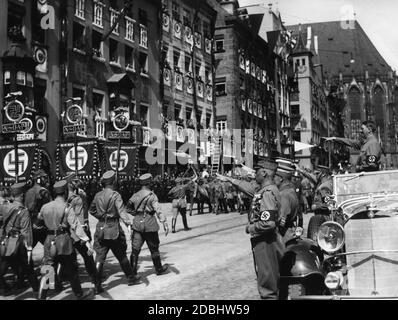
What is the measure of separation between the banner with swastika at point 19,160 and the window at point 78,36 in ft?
46.2

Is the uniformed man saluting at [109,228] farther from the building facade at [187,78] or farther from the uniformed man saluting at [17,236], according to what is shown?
the building facade at [187,78]

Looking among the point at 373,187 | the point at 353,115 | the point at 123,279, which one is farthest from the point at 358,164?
the point at 353,115

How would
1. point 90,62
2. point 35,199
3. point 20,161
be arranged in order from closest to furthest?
point 35,199, point 20,161, point 90,62

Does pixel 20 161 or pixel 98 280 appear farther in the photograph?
pixel 20 161

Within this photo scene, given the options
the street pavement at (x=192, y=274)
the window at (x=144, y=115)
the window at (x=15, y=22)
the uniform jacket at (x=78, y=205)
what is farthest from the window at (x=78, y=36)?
the uniform jacket at (x=78, y=205)

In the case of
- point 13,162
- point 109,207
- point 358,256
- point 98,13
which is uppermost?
point 98,13

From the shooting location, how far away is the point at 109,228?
8.59 m

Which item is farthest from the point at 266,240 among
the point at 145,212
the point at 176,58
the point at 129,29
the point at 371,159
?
the point at 176,58

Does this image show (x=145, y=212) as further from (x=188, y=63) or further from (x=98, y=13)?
(x=188, y=63)

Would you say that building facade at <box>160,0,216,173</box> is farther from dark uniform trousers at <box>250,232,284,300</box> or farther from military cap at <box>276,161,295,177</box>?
dark uniform trousers at <box>250,232,284,300</box>

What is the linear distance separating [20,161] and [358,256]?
320 inches

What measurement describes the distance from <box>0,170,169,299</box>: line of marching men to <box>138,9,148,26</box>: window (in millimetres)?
22018

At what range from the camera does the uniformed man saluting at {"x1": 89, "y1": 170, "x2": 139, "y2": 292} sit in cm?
856
